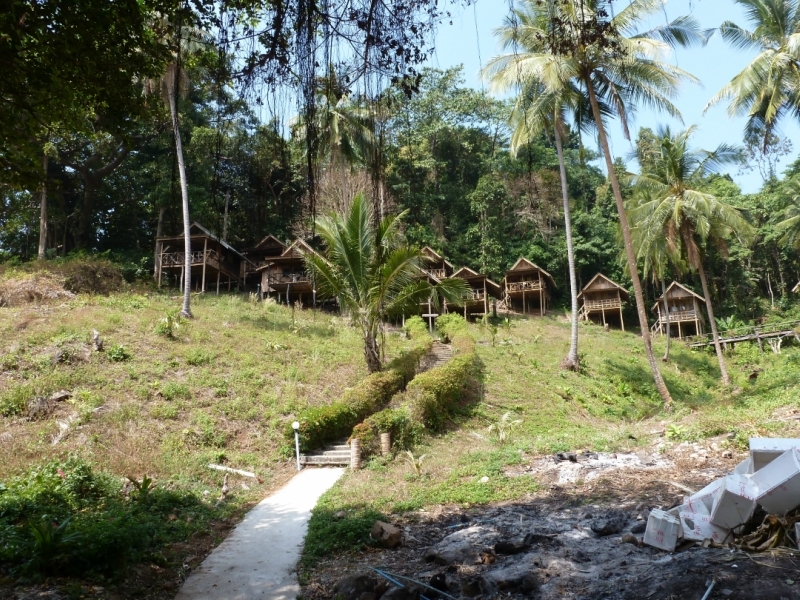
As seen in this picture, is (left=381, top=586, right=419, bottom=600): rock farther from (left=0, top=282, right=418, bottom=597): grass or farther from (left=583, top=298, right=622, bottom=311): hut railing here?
(left=583, top=298, right=622, bottom=311): hut railing

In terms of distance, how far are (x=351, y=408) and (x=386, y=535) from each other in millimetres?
6895

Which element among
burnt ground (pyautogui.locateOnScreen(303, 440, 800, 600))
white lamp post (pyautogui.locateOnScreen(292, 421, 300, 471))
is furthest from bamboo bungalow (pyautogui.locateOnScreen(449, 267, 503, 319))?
burnt ground (pyautogui.locateOnScreen(303, 440, 800, 600))

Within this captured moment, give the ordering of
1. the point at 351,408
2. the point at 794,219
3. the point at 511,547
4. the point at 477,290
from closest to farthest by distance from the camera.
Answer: the point at 511,547
the point at 351,408
the point at 794,219
the point at 477,290

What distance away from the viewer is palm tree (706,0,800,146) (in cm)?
1458

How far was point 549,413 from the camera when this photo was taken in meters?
14.9

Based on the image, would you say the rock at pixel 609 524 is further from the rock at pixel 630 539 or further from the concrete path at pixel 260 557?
the concrete path at pixel 260 557

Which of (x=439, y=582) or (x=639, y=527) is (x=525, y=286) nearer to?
(x=639, y=527)

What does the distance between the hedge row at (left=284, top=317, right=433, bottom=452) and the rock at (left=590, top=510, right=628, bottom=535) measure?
23.1ft

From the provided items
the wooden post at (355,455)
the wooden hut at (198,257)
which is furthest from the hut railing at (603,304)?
the wooden post at (355,455)

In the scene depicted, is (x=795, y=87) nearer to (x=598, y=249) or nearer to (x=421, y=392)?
(x=421, y=392)

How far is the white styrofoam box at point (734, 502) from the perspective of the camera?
12.6 feet

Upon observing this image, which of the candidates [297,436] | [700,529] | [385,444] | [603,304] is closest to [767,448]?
[700,529]

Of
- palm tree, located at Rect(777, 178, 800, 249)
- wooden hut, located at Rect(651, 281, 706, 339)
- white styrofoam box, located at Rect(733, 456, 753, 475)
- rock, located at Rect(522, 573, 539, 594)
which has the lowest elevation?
rock, located at Rect(522, 573, 539, 594)

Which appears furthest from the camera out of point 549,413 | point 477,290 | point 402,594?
point 477,290
